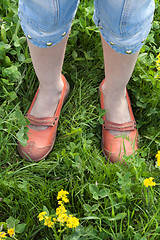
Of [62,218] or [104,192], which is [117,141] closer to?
[104,192]

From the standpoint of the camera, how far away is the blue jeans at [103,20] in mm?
1098

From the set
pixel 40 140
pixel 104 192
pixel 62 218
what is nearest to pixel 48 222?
pixel 62 218

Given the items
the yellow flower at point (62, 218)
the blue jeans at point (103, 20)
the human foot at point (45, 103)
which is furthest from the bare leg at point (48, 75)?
the yellow flower at point (62, 218)

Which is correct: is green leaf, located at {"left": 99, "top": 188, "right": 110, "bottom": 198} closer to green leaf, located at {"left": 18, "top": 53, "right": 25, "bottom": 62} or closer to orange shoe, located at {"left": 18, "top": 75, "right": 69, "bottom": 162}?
orange shoe, located at {"left": 18, "top": 75, "right": 69, "bottom": 162}

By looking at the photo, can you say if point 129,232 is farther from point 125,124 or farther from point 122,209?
point 125,124

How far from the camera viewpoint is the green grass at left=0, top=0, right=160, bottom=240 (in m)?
1.33

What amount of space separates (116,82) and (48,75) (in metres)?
0.37

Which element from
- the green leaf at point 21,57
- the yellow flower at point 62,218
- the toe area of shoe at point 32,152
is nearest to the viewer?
the yellow flower at point 62,218

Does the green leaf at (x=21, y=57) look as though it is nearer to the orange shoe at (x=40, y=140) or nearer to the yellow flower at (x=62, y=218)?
the orange shoe at (x=40, y=140)

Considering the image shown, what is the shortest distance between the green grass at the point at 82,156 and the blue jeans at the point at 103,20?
42cm

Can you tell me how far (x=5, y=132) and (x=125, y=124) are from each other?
27.7 inches

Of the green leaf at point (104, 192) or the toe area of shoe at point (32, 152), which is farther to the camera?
the toe area of shoe at point (32, 152)

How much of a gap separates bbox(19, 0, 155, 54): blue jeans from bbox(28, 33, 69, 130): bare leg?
0.10 m

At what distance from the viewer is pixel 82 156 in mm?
1553
